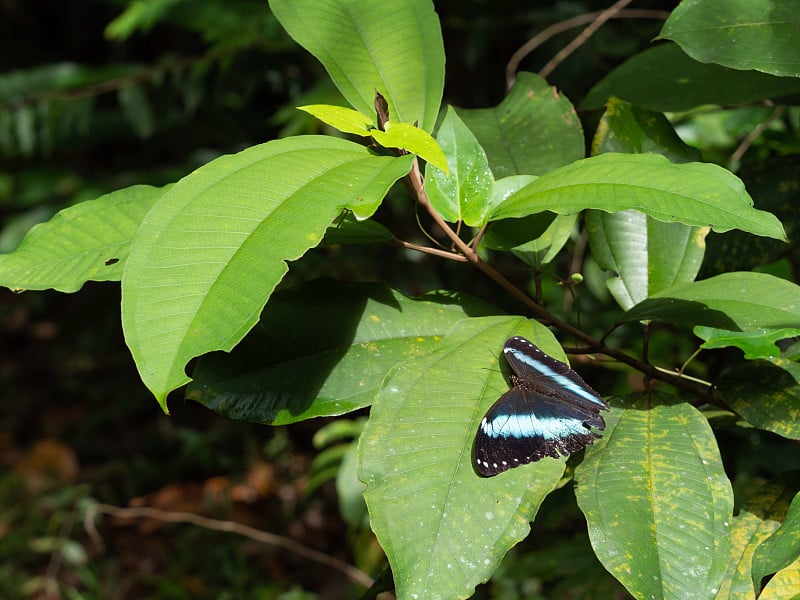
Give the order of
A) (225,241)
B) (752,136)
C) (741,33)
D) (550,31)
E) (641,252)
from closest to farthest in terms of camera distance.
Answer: (225,241) < (741,33) < (641,252) < (752,136) < (550,31)

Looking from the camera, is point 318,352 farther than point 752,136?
No

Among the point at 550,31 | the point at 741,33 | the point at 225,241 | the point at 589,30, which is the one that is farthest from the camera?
the point at 550,31

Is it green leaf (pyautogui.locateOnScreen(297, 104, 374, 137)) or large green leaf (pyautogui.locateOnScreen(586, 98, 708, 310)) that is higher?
green leaf (pyautogui.locateOnScreen(297, 104, 374, 137))

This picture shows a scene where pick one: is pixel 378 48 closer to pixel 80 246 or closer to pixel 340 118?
pixel 340 118

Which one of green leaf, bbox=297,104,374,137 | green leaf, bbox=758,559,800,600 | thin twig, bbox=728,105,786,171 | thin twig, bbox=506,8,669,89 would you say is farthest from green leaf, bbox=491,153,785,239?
thin twig, bbox=728,105,786,171

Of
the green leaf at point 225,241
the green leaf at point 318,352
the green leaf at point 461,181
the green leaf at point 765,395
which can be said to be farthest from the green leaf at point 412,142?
the green leaf at point 765,395

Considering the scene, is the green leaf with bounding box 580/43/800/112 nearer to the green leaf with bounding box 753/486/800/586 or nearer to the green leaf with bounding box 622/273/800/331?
the green leaf with bounding box 622/273/800/331

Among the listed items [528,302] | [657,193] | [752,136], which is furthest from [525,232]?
[752,136]
